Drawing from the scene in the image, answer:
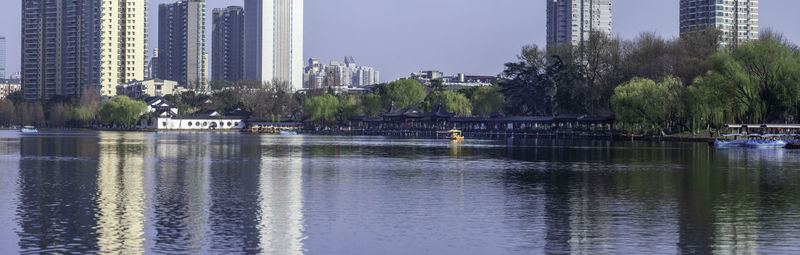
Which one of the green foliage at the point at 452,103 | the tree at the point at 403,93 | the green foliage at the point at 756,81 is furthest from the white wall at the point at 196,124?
the green foliage at the point at 756,81

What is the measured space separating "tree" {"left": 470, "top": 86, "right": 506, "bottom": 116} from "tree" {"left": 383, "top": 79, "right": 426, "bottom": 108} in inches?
453

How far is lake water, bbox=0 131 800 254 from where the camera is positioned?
19750mm

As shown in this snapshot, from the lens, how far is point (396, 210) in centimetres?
2623

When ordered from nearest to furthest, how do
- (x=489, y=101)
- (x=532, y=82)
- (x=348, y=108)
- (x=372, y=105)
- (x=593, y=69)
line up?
(x=593, y=69) → (x=532, y=82) → (x=489, y=101) → (x=372, y=105) → (x=348, y=108)

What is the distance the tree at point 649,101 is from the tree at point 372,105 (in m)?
76.5

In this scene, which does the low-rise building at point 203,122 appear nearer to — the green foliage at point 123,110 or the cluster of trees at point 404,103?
the green foliage at point 123,110

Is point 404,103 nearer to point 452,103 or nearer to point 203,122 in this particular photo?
point 452,103

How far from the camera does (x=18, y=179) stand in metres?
37.4

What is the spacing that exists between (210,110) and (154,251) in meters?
180

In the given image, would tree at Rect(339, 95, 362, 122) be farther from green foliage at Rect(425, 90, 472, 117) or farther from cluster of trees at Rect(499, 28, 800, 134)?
cluster of trees at Rect(499, 28, 800, 134)

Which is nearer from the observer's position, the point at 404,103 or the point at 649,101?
the point at 649,101

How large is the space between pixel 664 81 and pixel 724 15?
10301cm

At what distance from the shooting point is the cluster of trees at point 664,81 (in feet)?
265

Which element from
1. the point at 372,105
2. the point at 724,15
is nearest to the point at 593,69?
the point at 372,105
